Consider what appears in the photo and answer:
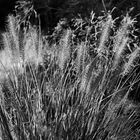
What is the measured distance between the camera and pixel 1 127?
0.97 m

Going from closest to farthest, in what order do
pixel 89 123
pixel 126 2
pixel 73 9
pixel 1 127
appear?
pixel 1 127 < pixel 89 123 < pixel 126 2 < pixel 73 9

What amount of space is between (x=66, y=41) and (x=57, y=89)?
0.74ft

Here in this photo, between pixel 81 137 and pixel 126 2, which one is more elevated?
pixel 126 2

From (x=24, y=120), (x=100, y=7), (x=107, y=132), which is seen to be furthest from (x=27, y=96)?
(x=100, y=7)

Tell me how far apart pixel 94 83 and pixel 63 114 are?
0.20 metres

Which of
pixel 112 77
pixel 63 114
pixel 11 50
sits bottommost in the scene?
pixel 63 114

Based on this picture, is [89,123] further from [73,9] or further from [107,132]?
[73,9]

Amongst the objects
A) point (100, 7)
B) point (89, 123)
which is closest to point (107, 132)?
point (89, 123)

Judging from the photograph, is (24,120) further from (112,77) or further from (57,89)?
(112,77)

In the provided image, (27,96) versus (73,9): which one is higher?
(73,9)

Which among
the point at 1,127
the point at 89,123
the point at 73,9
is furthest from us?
the point at 73,9

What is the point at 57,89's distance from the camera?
1.12m

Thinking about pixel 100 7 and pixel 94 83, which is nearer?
pixel 94 83

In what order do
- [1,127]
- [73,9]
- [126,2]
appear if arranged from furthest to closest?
[73,9], [126,2], [1,127]
